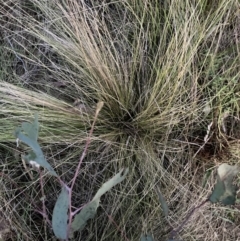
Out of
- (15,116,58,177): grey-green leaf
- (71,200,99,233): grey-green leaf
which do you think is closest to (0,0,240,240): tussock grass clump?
(71,200,99,233): grey-green leaf

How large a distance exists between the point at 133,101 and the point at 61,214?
0.46 metres

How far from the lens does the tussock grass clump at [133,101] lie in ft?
3.89

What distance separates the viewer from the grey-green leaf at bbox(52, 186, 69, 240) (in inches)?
34.8

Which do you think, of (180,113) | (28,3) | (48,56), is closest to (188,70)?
(180,113)

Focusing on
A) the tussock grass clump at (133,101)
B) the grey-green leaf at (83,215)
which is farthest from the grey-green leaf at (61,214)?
the tussock grass clump at (133,101)

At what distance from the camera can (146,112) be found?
120cm

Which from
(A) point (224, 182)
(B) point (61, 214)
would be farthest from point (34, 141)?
(A) point (224, 182)

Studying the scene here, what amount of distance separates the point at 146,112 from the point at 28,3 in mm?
509

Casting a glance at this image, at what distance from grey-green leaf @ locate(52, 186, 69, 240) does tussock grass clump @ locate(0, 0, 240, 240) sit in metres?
0.30

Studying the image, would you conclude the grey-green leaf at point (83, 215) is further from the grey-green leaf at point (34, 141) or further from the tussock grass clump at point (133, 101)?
the tussock grass clump at point (133, 101)

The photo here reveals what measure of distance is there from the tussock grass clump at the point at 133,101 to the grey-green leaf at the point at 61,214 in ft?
0.97

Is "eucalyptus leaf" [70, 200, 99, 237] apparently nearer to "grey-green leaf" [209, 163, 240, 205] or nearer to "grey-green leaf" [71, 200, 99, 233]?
"grey-green leaf" [71, 200, 99, 233]

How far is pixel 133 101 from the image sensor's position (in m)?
1.24

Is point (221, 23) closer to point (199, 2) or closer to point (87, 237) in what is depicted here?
point (199, 2)
